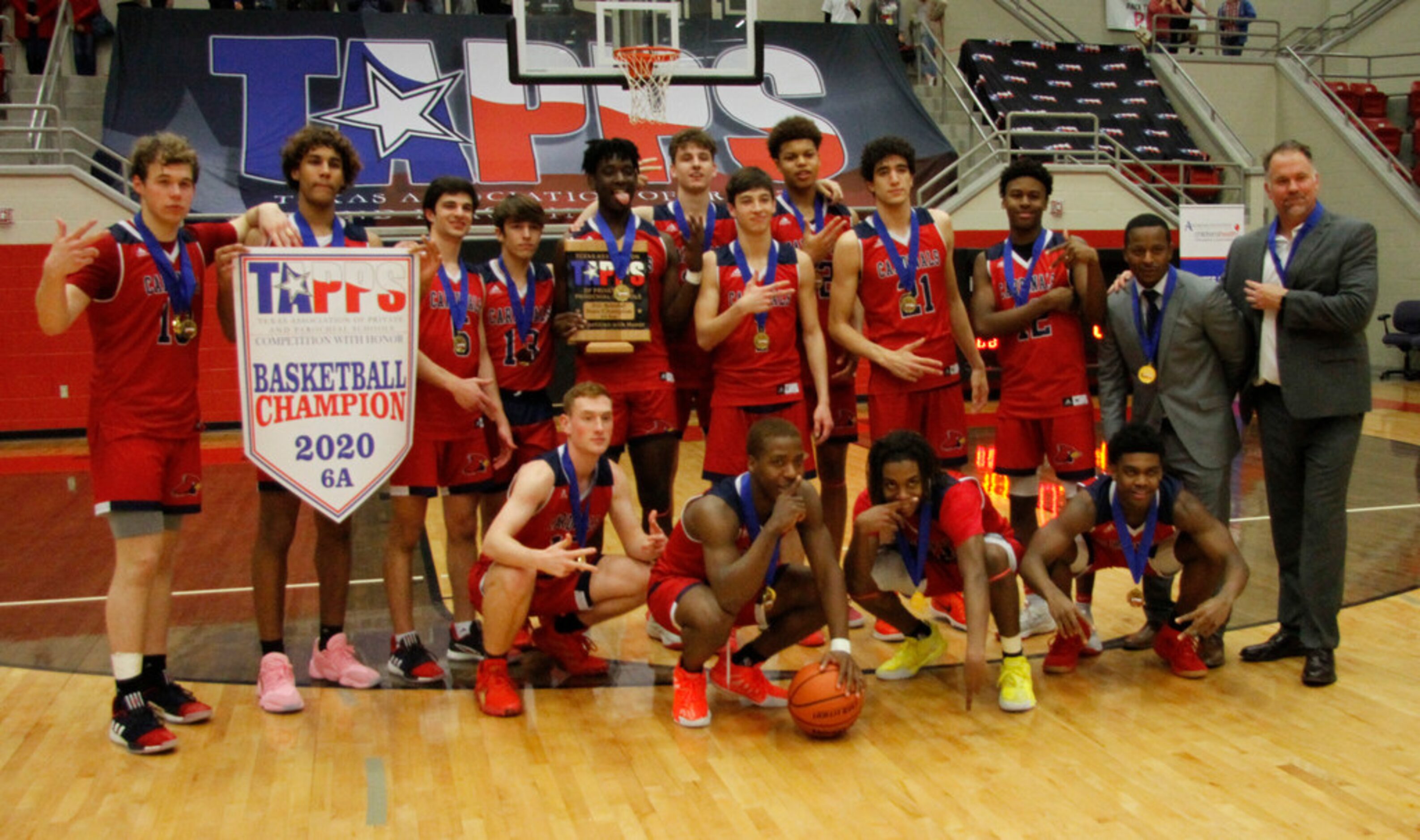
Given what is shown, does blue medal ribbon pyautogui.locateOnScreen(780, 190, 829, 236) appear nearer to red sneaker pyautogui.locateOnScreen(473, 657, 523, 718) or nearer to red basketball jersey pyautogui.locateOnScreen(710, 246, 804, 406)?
red basketball jersey pyautogui.locateOnScreen(710, 246, 804, 406)

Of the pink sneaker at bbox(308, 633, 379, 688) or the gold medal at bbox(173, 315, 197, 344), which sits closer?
the gold medal at bbox(173, 315, 197, 344)

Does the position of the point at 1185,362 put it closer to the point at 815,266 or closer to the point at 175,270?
the point at 815,266

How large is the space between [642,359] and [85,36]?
41.6 ft

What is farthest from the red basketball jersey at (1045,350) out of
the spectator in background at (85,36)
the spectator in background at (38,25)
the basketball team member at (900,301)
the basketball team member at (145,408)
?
the spectator in background at (38,25)

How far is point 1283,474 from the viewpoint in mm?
4969

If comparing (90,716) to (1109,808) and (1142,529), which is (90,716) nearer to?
(1109,808)

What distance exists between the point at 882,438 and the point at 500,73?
12.3 metres

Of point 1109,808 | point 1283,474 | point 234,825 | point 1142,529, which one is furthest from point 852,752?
point 1283,474

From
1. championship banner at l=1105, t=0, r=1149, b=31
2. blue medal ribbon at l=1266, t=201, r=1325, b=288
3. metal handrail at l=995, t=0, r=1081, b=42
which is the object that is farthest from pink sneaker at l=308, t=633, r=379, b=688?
championship banner at l=1105, t=0, r=1149, b=31

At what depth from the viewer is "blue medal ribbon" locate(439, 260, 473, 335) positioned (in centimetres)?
511

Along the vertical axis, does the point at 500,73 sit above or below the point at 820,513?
above

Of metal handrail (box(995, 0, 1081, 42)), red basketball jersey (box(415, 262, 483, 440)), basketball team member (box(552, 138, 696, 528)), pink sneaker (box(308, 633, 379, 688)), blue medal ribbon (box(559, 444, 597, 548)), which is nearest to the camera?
blue medal ribbon (box(559, 444, 597, 548))

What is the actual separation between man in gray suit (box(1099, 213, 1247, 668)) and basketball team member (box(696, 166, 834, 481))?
131 cm

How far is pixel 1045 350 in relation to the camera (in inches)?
212
